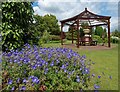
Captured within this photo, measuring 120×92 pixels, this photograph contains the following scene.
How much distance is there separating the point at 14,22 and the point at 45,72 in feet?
9.28

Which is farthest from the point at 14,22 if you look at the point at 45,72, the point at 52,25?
the point at 52,25

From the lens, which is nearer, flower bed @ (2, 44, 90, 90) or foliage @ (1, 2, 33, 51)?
flower bed @ (2, 44, 90, 90)

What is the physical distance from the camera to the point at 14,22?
562 centimetres

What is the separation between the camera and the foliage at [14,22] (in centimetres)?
535

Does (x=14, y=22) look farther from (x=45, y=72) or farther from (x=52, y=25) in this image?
(x=52, y=25)

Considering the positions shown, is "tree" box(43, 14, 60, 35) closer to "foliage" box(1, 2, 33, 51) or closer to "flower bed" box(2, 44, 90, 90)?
"foliage" box(1, 2, 33, 51)

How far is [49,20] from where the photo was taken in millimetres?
39531

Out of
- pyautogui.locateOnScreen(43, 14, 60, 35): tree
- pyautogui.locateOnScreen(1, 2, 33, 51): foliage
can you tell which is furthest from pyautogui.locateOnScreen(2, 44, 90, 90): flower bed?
pyautogui.locateOnScreen(43, 14, 60, 35): tree

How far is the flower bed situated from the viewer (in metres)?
3.22

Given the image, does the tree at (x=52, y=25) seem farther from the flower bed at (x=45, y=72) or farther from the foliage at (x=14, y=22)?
the flower bed at (x=45, y=72)

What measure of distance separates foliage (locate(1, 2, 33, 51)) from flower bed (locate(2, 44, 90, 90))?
128 centimetres

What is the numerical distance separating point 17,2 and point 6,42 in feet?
4.07

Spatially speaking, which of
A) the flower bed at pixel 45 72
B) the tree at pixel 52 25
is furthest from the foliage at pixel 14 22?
the tree at pixel 52 25

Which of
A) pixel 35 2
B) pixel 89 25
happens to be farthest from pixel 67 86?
pixel 89 25
